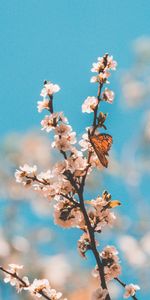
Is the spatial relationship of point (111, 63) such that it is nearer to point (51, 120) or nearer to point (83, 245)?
point (51, 120)

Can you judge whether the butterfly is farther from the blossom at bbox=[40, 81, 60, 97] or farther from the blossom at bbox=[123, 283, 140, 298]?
the blossom at bbox=[123, 283, 140, 298]

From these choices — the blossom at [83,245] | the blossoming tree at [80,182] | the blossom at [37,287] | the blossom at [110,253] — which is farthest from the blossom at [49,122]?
the blossom at [37,287]

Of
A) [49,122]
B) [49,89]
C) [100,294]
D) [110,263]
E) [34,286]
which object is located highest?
[49,89]

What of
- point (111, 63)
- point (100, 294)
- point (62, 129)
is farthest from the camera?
point (111, 63)

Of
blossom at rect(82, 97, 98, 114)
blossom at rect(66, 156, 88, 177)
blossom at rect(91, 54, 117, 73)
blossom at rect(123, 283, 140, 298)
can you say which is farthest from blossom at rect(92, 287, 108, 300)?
blossom at rect(91, 54, 117, 73)

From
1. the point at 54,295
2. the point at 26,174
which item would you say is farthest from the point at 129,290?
the point at 26,174

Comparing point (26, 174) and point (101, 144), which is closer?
point (101, 144)
